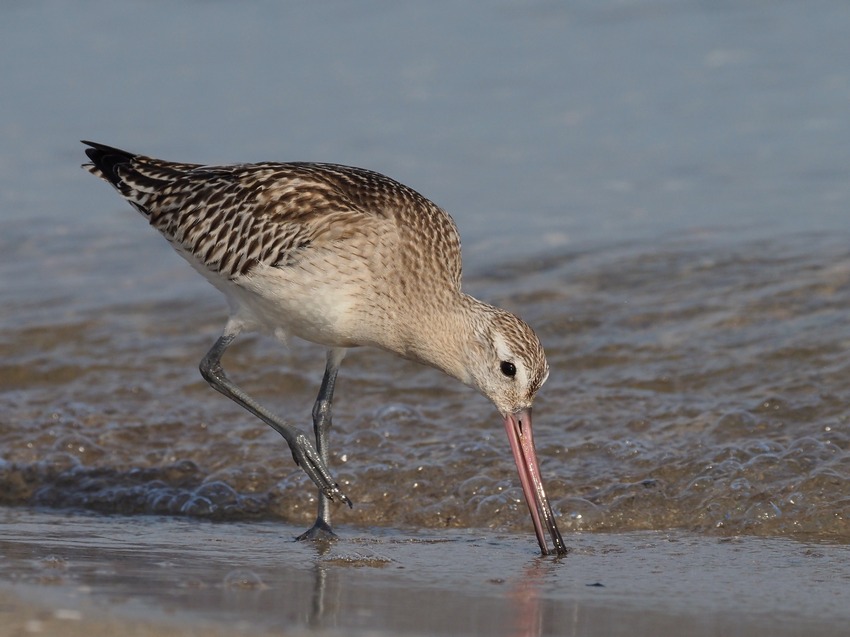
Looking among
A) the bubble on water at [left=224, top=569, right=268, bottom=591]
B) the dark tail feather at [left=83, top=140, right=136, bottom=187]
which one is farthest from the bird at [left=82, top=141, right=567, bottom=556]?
the bubble on water at [left=224, top=569, right=268, bottom=591]

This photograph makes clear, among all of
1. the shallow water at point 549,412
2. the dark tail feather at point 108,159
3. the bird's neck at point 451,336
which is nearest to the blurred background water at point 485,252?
the shallow water at point 549,412

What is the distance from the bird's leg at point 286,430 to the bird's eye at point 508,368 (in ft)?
3.24

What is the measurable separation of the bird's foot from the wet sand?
0.26ft

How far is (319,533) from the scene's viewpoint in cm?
666

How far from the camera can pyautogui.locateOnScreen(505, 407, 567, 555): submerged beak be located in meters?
6.31

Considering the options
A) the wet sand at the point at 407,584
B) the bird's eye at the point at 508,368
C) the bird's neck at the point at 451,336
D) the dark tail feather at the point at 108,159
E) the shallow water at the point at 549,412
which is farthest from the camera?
the dark tail feather at the point at 108,159

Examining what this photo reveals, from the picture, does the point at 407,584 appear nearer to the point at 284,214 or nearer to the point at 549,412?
the point at 284,214

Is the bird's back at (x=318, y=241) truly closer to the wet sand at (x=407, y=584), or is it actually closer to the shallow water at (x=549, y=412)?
the shallow water at (x=549, y=412)

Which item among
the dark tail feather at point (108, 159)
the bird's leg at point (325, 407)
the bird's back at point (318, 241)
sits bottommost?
the bird's leg at point (325, 407)

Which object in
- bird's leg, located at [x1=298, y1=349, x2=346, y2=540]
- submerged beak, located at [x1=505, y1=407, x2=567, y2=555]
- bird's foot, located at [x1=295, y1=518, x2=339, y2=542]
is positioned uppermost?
bird's leg, located at [x1=298, y1=349, x2=346, y2=540]

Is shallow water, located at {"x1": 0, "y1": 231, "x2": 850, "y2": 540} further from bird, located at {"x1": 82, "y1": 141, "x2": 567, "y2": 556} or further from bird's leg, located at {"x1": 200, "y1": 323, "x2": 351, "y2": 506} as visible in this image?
bird, located at {"x1": 82, "y1": 141, "x2": 567, "y2": 556}

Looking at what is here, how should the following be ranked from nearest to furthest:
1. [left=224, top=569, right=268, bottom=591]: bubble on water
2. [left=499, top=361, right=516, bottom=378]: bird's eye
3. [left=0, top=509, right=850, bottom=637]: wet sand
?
1. [left=0, top=509, right=850, bottom=637]: wet sand
2. [left=224, top=569, right=268, bottom=591]: bubble on water
3. [left=499, top=361, right=516, bottom=378]: bird's eye

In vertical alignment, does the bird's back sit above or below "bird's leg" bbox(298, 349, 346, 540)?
above

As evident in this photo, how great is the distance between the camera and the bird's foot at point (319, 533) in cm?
658
